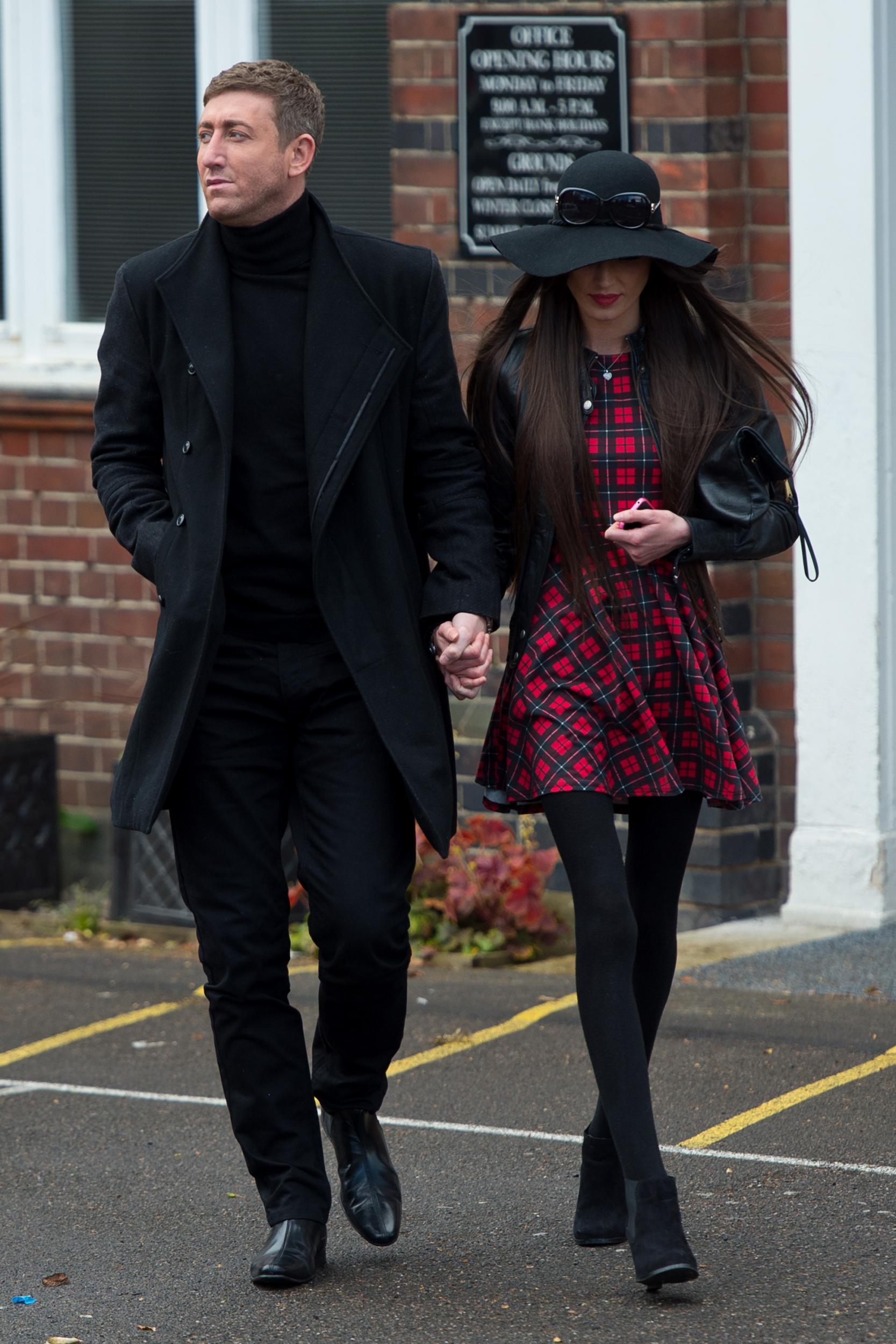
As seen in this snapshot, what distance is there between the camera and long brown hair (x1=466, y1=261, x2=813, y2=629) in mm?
3965

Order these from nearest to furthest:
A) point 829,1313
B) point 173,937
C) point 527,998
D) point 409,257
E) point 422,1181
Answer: point 829,1313
point 409,257
point 422,1181
point 527,998
point 173,937

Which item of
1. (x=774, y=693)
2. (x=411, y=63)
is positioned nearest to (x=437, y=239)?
(x=411, y=63)

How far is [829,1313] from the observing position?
12.5 ft

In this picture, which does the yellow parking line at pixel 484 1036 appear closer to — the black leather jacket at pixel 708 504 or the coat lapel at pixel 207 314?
the black leather jacket at pixel 708 504

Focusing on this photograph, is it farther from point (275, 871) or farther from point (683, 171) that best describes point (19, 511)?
point (275, 871)

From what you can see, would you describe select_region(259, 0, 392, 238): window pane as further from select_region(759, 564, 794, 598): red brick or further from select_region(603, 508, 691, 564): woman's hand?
select_region(603, 508, 691, 564): woman's hand

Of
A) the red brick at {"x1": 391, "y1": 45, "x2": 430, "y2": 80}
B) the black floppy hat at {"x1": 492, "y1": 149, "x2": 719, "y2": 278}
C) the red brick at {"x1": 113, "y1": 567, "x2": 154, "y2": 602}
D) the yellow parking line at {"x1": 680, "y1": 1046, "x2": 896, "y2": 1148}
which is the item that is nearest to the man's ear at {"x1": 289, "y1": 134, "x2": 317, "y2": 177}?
the black floppy hat at {"x1": 492, "y1": 149, "x2": 719, "y2": 278}

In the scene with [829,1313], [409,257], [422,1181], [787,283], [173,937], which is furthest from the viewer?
[173,937]

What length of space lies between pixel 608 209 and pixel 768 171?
3.07m

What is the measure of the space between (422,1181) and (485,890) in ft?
7.45

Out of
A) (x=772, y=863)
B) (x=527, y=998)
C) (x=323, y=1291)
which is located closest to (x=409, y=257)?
(x=323, y=1291)

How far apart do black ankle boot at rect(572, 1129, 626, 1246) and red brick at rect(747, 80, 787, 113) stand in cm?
391

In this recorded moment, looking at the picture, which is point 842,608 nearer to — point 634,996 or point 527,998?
point 527,998

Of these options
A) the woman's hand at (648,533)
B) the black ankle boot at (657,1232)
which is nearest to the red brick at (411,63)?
the woman's hand at (648,533)
